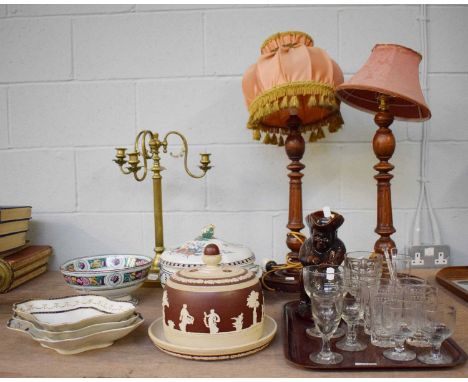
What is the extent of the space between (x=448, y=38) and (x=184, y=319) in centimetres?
120

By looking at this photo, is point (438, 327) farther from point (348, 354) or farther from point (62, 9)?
point (62, 9)

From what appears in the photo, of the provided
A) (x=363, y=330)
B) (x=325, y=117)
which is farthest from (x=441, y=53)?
(x=363, y=330)

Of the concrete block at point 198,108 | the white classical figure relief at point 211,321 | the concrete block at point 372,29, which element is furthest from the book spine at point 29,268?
the concrete block at point 372,29

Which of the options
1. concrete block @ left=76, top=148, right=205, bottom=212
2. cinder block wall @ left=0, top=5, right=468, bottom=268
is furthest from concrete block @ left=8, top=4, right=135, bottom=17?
concrete block @ left=76, top=148, right=205, bottom=212

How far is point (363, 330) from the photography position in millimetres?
862

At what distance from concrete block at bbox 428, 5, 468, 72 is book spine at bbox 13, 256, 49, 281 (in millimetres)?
1362

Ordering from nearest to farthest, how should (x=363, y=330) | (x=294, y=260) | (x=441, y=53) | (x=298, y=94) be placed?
(x=363, y=330)
(x=298, y=94)
(x=294, y=260)
(x=441, y=53)

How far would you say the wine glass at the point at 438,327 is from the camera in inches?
28.3

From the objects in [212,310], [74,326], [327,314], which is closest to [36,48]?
[74,326]

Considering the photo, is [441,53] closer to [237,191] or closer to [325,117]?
[325,117]

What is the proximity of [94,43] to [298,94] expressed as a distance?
0.74 meters

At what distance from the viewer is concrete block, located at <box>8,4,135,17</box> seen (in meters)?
1.38

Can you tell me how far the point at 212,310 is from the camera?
74 centimetres

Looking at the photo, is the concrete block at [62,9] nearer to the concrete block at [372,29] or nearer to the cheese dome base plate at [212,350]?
the concrete block at [372,29]
